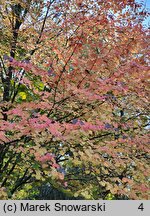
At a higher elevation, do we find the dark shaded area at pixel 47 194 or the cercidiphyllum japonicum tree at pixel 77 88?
the cercidiphyllum japonicum tree at pixel 77 88

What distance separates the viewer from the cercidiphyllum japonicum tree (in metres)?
3.66

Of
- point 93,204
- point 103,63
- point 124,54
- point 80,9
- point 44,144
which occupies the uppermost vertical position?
point 80,9

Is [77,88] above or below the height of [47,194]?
above

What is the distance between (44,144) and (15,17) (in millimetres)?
2270

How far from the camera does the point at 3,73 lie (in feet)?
16.6

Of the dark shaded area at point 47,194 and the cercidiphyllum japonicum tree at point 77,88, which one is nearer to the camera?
the cercidiphyllum japonicum tree at point 77,88

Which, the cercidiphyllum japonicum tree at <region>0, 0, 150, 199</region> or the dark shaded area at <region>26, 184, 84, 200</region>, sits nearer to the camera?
the cercidiphyllum japonicum tree at <region>0, 0, 150, 199</region>

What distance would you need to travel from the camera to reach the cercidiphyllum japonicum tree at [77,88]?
144 inches

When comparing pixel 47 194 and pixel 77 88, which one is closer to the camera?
pixel 77 88

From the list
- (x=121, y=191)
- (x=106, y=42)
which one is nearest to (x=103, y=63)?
(x=106, y=42)

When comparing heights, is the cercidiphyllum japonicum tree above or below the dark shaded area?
above

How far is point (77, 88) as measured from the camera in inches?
149

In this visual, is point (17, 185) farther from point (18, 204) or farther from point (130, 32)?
point (130, 32)

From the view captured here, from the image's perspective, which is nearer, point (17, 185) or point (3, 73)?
point (17, 185)
